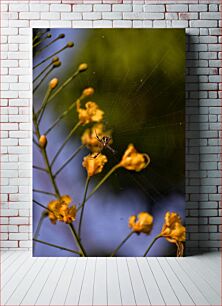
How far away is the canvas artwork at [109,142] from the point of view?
4258 millimetres

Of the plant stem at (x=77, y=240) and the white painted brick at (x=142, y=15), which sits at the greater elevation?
the white painted brick at (x=142, y=15)

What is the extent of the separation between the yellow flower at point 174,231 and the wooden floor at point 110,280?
5.6 inches

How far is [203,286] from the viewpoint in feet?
11.2

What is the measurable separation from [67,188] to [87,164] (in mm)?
253

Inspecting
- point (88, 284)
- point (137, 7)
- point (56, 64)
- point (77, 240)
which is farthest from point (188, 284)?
point (137, 7)

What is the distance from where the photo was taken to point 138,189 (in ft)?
14.0

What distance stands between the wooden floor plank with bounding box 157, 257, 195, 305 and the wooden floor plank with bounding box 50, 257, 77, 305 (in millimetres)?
676

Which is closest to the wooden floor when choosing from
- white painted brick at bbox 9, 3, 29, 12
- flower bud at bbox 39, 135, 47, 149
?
flower bud at bbox 39, 135, 47, 149

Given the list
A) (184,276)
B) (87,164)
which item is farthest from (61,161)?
(184,276)

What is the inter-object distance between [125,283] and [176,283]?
338 mm

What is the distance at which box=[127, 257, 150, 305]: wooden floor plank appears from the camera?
3.16 m

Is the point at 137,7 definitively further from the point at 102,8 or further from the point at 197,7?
the point at 197,7

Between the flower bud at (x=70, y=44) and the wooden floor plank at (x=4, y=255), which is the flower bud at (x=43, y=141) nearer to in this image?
the flower bud at (x=70, y=44)

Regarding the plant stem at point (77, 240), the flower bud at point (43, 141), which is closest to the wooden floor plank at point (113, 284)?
the plant stem at point (77, 240)
